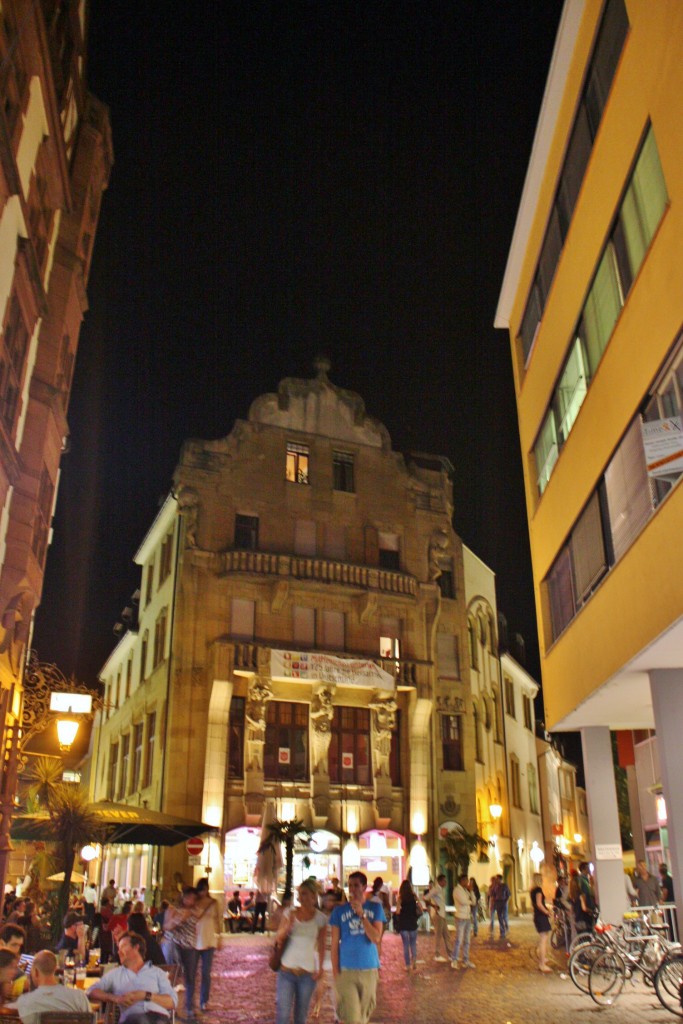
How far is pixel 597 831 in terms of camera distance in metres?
17.4

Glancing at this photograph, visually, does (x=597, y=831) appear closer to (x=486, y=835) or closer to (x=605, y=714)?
(x=605, y=714)

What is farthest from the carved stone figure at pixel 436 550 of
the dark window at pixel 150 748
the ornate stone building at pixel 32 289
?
the ornate stone building at pixel 32 289

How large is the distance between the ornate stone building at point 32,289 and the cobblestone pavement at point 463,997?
572 cm

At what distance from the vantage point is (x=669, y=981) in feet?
39.4

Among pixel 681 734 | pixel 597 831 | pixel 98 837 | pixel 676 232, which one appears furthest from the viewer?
pixel 98 837

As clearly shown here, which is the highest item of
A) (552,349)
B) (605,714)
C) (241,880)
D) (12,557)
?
(552,349)

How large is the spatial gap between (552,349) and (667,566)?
8069mm

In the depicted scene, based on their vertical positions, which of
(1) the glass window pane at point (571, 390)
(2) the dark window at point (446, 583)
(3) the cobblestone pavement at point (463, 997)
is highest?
(2) the dark window at point (446, 583)

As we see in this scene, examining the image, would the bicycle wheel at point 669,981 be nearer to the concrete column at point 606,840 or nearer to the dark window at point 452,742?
the concrete column at point 606,840

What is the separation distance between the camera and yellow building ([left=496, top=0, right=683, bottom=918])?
11500mm

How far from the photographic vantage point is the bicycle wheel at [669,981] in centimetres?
1190

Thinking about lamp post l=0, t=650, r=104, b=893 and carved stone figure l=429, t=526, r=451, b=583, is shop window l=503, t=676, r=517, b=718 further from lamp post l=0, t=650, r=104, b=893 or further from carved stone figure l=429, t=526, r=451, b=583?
lamp post l=0, t=650, r=104, b=893

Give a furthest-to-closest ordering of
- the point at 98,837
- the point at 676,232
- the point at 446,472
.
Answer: the point at 446,472 < the point at 98,837 < the point at 676,232

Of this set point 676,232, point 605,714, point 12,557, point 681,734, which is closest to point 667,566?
point 681,734
